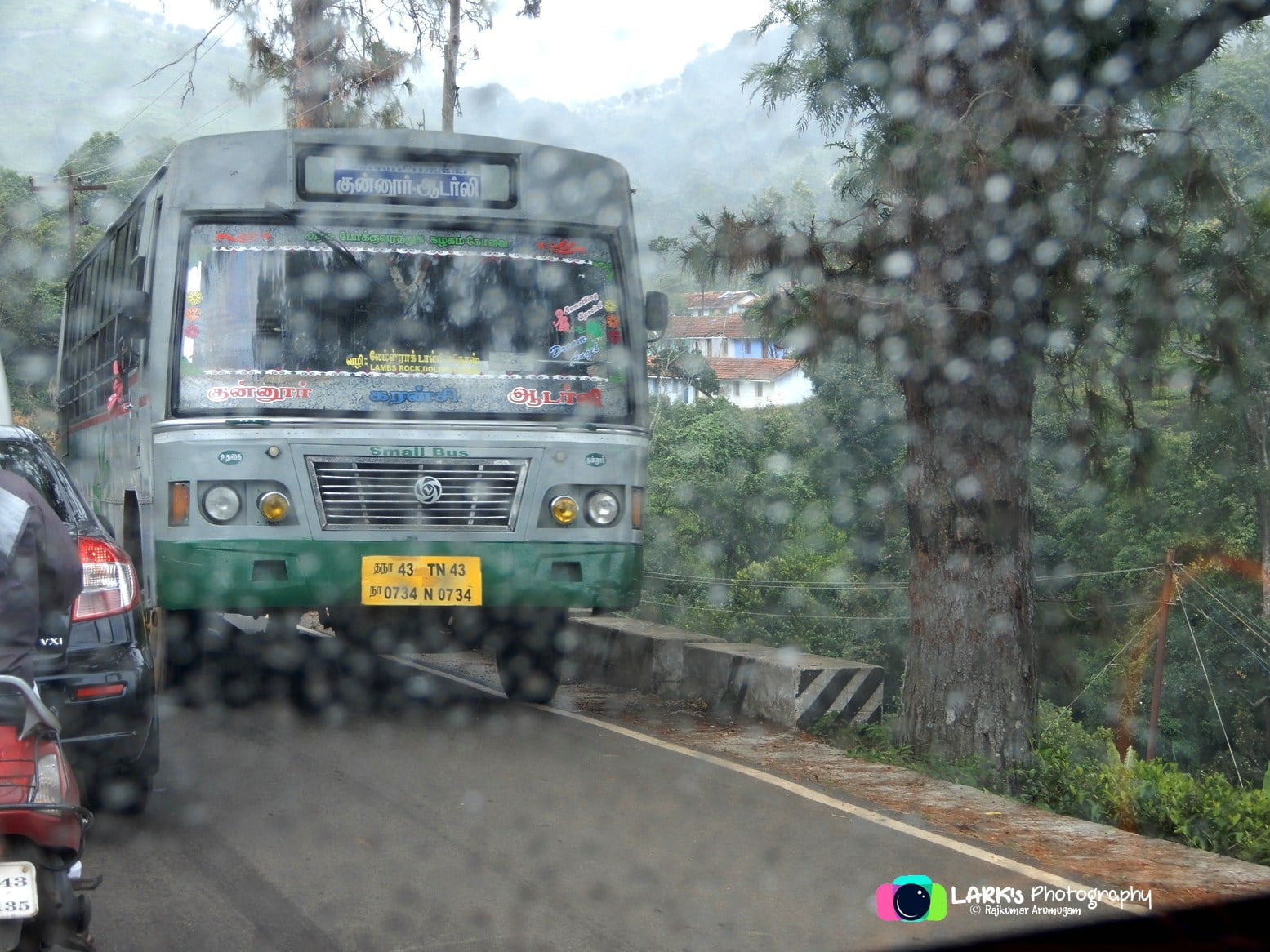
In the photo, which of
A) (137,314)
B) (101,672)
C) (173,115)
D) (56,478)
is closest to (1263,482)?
(137,314)

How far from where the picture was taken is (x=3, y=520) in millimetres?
3807

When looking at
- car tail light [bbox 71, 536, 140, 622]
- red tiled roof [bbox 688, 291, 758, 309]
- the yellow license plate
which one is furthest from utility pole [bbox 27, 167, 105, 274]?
car tail light [bbox 71, 536, 140, 622]

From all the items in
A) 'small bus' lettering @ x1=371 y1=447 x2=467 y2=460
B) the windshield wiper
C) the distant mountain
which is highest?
the distant mountain

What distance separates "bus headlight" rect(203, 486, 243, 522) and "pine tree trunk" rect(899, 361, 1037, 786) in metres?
3.95

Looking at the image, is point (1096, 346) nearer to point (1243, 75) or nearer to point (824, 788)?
point (824, 788)

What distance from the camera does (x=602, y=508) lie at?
27.6 ft

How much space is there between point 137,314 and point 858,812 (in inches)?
189

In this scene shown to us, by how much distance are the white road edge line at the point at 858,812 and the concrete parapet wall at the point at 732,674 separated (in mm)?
955

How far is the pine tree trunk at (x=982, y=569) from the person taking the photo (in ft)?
27.0

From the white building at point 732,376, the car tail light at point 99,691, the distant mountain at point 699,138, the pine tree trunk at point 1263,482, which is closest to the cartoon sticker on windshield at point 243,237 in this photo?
the car tail light at point 99,691

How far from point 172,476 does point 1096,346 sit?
5.16 metres

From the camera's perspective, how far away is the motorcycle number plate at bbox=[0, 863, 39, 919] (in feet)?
11.2

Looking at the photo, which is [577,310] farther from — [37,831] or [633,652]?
[37,831]

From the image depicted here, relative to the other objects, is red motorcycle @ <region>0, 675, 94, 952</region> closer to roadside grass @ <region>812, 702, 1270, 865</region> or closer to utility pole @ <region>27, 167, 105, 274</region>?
roadside grass @ <region>812, 702, 1270, 865</region>
